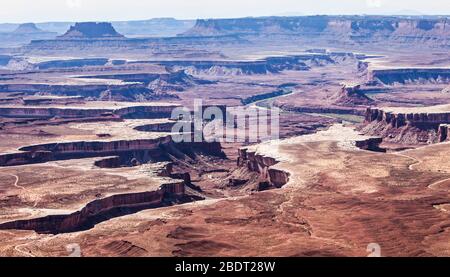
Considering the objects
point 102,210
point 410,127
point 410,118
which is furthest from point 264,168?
point 410,118

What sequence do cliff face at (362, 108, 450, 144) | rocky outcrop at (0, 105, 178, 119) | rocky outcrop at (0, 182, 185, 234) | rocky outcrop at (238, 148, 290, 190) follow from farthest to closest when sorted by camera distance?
rocky outcrop at (0, 105, 178, 119) → cliff face at (362, 108, 450, 144) → rocky outcrop at (238, 148, 290, 190) → rocky outcrop at (0, 182, 185, 234)

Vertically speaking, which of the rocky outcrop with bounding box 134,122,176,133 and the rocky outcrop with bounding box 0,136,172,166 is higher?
the rocky outcrop with bounding box 0,136,172,166

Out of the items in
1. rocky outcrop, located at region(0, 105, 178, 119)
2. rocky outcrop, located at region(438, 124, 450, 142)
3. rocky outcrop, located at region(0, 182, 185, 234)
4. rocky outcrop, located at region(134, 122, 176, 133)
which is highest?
rocky outcrop, located at region(0, 182, 185, 234)

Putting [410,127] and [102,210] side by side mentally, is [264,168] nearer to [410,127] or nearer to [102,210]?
[102,210]

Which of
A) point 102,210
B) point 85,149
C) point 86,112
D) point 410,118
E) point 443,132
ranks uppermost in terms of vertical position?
point 102,210

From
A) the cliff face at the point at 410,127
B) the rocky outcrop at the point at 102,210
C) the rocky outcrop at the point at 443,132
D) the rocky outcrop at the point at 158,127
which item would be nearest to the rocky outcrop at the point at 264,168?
the rocky outcrop at the point at 102,210

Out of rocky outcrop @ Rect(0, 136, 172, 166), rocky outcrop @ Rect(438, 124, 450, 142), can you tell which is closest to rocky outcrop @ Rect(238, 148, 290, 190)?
rocky outcrop @ Rect(0, 136, 172, 166)

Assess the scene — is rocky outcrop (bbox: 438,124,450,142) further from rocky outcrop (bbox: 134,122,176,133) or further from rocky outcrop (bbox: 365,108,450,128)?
rocky outcrop (bbox: 134,122,176,133)

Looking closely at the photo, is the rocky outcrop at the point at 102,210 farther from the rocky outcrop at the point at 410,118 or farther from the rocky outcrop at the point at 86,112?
the rocky outcrop at the point at 86,112
